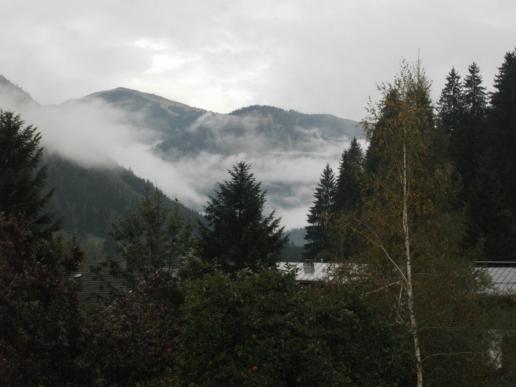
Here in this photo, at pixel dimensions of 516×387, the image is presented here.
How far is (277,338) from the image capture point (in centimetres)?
1018

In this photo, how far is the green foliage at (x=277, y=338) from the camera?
9977 mm

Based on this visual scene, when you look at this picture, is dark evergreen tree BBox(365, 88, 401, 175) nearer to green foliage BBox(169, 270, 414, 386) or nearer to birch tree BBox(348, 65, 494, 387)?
birch tree BBox(348, 65, 494, 387)

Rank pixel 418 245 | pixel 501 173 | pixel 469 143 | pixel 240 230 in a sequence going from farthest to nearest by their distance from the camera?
pixel 469 143 → pixel 501 173 → pixel 240 230 → pixel 418 245

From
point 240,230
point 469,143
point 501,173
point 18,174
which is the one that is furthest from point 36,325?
point 469,143

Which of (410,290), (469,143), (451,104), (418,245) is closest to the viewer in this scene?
(410,290)

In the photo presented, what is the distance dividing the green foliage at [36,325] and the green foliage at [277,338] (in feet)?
6.82

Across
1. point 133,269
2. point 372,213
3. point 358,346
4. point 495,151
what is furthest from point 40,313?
point 495,151

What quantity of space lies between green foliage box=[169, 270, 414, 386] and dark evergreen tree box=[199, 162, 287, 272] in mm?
12327

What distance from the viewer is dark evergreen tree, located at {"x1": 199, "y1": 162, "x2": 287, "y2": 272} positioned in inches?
941

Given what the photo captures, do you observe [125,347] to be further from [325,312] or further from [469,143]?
[469,143]

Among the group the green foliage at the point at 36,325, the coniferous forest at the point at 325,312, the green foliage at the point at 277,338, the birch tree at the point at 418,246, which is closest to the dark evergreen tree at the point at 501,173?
the coniferous forest at the point at 325,312

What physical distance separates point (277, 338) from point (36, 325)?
437 cm

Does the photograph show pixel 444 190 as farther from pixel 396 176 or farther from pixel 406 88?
pixel 406 88

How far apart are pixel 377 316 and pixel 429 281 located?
2.16 meters
